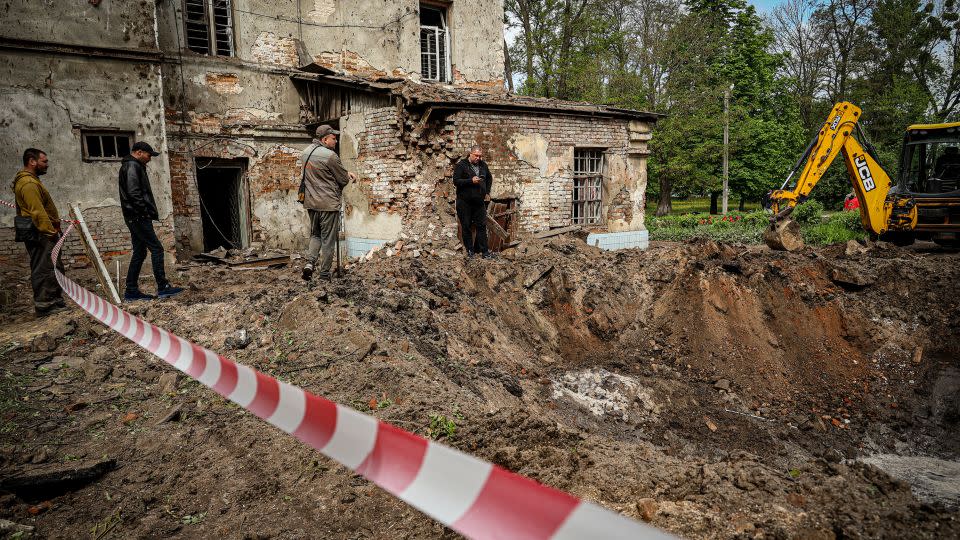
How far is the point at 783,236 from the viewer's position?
37.3ft

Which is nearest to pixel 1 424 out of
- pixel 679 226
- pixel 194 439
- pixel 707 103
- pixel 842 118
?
pixel 194 439

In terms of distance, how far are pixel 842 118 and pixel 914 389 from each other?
6226mm

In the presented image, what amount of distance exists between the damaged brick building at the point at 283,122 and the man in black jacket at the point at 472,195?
88 cm

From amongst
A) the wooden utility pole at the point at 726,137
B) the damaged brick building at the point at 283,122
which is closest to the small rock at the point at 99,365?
the damaged brick building at the point at 283,122

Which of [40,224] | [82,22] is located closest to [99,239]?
[40,224]

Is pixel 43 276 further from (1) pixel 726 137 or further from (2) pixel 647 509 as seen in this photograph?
(1) pixel 726 137

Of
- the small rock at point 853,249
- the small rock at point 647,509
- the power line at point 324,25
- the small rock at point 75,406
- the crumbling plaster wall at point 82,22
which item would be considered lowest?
the small rock at point 647,509

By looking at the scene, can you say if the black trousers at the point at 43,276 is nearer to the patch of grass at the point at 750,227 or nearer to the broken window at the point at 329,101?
the broken window at the point at 329,101

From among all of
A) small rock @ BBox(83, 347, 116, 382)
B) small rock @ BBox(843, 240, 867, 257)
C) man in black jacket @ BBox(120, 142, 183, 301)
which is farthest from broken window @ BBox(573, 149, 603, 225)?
small rock @ BBox(83, 347, 116, 382)

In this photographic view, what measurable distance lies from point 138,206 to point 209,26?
Result: 6983 millimetres

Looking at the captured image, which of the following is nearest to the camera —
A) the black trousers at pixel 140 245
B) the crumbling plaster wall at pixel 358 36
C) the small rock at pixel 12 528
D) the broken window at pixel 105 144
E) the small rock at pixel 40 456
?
the small rock at pixel 12 528

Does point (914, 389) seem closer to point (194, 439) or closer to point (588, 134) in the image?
point (588, 134)

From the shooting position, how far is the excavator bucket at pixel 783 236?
37.3ft

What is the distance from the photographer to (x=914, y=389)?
7.77 metres
